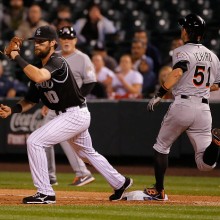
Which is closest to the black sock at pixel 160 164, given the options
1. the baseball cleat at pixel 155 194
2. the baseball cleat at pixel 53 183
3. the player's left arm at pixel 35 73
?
the baseball cleat at pixel 155 194

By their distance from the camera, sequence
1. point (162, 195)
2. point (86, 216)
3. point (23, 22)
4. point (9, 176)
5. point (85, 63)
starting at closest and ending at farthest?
point (86, 216)
point (162, 195)
point (85, 63)
point (9, 176)
point (23, 22)

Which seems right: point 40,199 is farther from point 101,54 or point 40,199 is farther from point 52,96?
point 101,54

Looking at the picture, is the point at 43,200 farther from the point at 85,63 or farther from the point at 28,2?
the point at 28,2

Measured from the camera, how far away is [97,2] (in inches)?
707

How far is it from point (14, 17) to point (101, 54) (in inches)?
104

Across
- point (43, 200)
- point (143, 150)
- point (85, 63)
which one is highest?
point (85, 63)

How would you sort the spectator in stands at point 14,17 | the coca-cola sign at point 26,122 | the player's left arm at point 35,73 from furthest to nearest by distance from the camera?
the spectator in stands at point 14,17 < the coca-cola sign at point 26,122 < the player's left arm at point 35,73

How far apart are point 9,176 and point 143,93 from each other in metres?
3.34

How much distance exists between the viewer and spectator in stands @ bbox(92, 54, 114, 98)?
14.7 meters

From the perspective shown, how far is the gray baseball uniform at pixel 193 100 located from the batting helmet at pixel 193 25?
112mm

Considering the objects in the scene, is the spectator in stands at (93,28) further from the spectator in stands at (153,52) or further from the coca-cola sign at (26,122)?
the coca-cola sign at (26,122)

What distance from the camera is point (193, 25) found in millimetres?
8523

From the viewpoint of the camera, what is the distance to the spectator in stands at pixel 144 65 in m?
14.8

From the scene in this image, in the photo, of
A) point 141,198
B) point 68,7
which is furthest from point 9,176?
point 68,7
